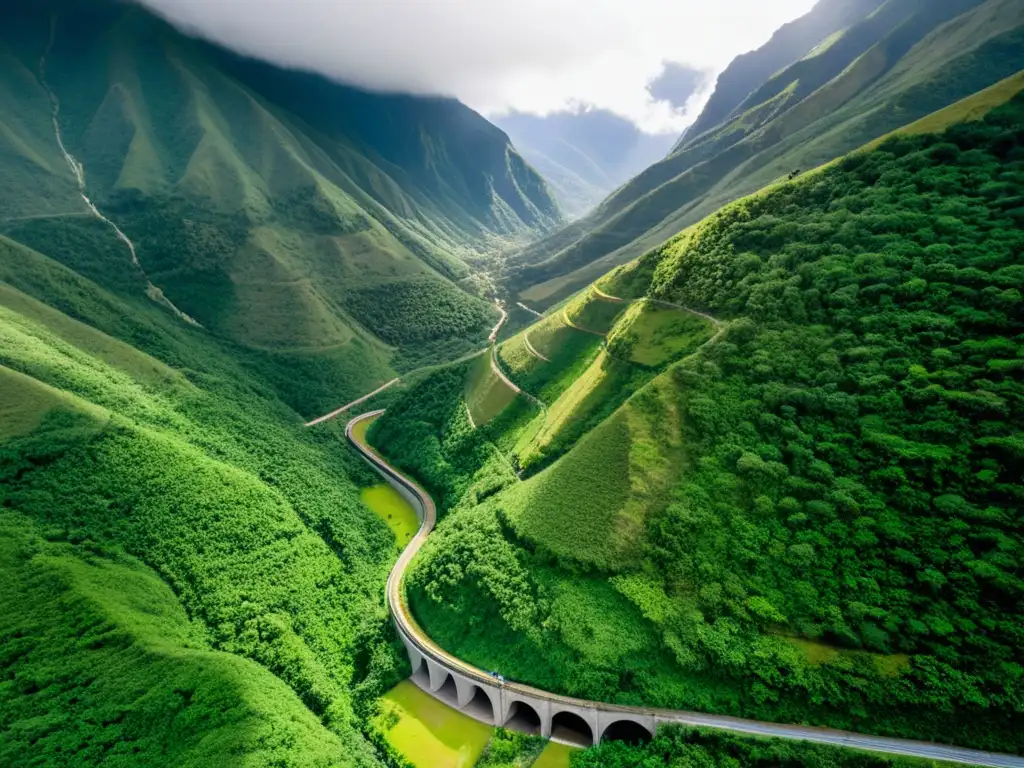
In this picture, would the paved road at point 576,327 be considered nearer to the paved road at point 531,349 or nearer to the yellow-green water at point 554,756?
the paved road at point 531,349

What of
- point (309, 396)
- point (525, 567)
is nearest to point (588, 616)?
point (525, 567)

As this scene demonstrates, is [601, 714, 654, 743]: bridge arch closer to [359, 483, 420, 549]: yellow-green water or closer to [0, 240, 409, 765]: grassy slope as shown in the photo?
[0, 240, 409, 765]: grassy slope

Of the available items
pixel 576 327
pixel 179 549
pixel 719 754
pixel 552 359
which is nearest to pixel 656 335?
→ pixel 576 327

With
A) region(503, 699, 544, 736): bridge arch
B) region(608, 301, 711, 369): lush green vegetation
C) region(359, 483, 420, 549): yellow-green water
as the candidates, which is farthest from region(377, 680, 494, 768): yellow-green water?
region(608, 301, 711, 369): lush green vegetation

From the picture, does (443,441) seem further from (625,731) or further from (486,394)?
(625,731)

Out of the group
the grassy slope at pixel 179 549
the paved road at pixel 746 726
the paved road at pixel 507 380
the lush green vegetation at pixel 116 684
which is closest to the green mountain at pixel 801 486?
the paved road at pixel 746 726
